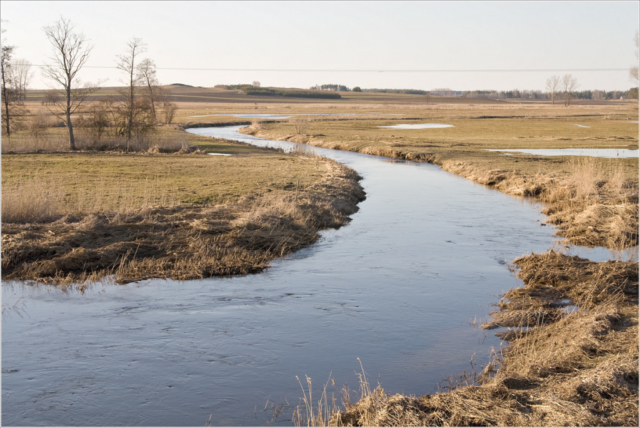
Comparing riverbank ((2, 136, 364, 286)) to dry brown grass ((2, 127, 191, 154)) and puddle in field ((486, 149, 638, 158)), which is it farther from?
puddle in field ((486, 149, 638, 158))

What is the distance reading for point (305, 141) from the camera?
57.6 m

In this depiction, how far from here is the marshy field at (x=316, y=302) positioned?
8.00 metres

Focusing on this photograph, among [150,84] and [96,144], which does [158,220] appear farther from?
[150,84]

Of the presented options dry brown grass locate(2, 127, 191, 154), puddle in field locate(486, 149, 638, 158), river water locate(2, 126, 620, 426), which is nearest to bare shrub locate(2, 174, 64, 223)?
river water locate(2, 126, 620, 426)

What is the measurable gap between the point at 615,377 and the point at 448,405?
2.49m

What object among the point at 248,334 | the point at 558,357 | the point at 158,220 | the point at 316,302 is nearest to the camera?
the point at 558,357

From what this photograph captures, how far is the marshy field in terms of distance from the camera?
8.00 meters

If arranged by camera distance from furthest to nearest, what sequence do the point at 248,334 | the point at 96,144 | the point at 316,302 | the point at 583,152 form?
the point at 96,144, the point at 583,152, the point at 316,302, the point at 248,334

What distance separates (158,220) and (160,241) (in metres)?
1.95

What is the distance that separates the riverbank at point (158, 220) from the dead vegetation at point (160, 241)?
28 millimetres

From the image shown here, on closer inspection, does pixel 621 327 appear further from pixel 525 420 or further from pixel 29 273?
pixel 29 273

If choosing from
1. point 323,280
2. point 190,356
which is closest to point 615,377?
point 190,356

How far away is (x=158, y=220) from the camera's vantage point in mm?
18000

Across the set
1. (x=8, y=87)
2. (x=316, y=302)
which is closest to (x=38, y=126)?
(x=8, y=87)
